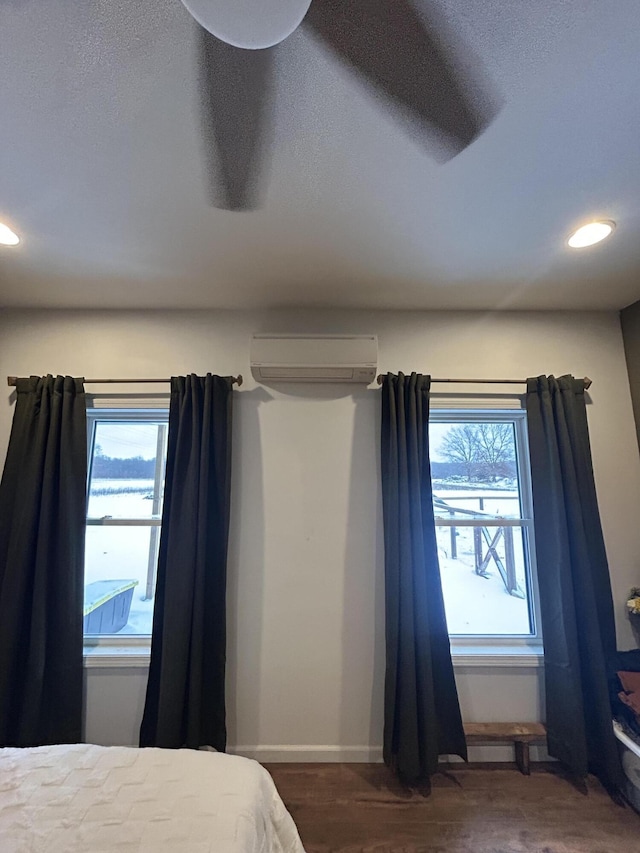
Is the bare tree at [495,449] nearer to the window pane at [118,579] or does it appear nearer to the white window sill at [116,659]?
the window pane at [118,579]

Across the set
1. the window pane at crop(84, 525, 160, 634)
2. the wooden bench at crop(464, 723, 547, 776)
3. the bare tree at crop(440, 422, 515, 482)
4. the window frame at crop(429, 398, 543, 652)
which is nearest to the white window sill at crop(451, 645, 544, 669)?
the window frame at crop(429, 398, 543, 652)

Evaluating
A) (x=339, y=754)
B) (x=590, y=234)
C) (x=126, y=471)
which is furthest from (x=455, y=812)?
(x=590, y=234)

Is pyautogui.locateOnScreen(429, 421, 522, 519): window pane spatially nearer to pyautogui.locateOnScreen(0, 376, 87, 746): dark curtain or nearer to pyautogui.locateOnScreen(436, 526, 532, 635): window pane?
pyautogui.locateOnScreen(436, 526, 532, 635): window pane

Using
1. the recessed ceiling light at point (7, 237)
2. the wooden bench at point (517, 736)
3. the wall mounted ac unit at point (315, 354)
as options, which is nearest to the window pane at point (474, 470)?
the wall mounted ac unit at point (315, 354)

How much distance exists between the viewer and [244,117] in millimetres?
1202

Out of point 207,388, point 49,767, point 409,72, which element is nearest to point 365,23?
point 409,72

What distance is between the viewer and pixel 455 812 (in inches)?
72.7

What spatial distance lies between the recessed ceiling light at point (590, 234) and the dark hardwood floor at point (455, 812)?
101 inches

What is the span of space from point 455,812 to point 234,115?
288 cm

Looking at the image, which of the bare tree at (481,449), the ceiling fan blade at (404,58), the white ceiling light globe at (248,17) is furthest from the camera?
the bare tree at (481,449)

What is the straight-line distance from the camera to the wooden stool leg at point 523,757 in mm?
2088

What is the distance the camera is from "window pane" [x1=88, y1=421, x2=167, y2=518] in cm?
246

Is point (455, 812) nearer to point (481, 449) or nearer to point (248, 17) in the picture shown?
point (481, 449)

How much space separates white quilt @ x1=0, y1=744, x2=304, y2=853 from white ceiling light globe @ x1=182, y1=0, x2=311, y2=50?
172cm
